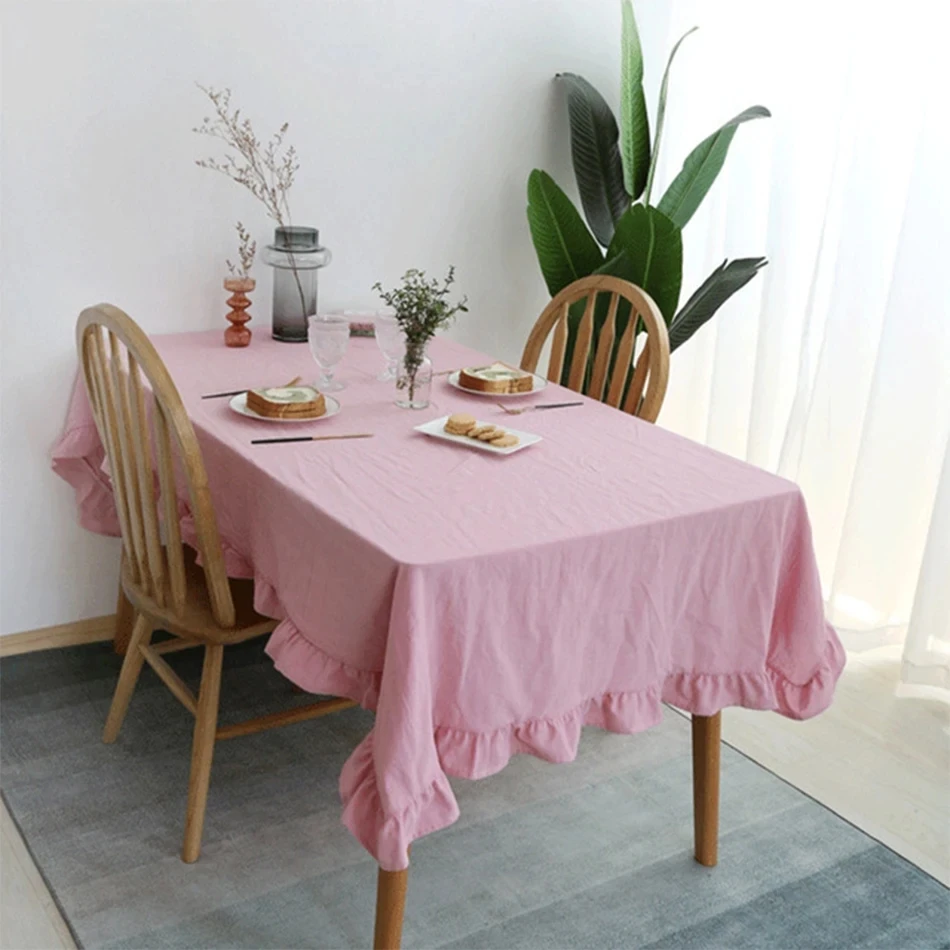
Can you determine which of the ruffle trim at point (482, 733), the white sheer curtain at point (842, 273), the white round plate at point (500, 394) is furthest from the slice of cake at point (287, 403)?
the white sheer curtain at point (842, 273)

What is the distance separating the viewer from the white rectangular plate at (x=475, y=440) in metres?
2.12

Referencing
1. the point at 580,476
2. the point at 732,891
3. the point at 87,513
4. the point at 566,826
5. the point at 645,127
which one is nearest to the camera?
the point at 580,476

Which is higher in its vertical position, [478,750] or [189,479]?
[189,479]

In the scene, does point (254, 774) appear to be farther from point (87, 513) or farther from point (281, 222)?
point (281, 222)

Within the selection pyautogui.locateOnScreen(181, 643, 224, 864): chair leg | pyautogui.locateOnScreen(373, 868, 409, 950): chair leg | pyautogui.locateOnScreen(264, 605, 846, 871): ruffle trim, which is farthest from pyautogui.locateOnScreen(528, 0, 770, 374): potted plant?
pyautogui.locateOnScreen(373, 868, 409, 950): chair leg

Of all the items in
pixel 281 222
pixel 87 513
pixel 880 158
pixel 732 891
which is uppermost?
pixel 880 158

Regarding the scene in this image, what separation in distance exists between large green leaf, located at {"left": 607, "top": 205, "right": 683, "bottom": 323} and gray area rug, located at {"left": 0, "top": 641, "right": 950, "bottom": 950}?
1.03 meters

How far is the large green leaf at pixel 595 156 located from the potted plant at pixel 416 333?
102 cm

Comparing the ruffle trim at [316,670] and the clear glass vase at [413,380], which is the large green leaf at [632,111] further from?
the ruffle trim at [316,670]

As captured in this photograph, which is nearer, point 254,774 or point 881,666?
point 254,774

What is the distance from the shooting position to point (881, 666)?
10.1ft

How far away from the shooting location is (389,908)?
71.2 inches

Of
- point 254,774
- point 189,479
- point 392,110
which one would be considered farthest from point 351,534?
point 392,110

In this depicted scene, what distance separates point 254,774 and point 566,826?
605mm
